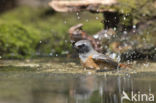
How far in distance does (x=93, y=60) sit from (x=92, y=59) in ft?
0.09

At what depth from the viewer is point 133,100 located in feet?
14.5

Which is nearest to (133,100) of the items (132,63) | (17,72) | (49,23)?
(17,72)

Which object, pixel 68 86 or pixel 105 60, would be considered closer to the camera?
pixel 68 86

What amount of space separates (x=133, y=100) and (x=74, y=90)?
3.01 feet

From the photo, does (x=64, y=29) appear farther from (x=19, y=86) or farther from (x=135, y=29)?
(x=19, y=86)

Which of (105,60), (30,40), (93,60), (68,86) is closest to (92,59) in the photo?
(93,60)

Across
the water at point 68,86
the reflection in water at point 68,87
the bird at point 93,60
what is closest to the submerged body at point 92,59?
the bird at point 93,60

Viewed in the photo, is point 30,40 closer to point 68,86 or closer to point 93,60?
point 93,60

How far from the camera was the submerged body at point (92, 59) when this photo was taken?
675 centimetres

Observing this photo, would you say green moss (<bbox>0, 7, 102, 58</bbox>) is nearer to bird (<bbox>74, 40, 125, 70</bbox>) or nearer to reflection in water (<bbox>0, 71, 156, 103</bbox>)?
bird (<bbox>74, 40, 125, 70</bbox>)

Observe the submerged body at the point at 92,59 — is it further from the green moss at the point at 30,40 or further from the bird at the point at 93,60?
the green moss at the point at 30,40

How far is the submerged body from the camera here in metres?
6.75

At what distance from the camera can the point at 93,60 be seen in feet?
22.5

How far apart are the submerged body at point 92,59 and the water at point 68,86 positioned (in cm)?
49
